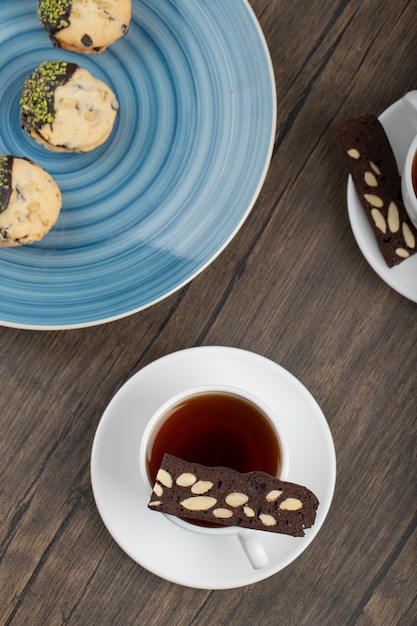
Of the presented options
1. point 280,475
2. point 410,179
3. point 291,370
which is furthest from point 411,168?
point 280,475

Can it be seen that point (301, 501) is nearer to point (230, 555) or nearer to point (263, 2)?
point (230, 555)

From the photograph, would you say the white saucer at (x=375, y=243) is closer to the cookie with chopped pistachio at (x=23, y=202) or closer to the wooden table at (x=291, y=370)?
the wooden table at (x=291, y=370)

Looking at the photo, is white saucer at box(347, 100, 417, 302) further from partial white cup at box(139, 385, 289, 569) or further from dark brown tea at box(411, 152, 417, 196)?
partial white cup at box(139, 385, 289, 569)

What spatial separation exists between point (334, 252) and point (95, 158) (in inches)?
17.0

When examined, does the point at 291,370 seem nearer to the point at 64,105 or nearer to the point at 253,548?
the point at 253,548

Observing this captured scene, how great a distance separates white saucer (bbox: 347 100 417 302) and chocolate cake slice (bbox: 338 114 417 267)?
0.05ft

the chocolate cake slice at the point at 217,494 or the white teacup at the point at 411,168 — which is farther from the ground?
the white teacup at the point at 411,168

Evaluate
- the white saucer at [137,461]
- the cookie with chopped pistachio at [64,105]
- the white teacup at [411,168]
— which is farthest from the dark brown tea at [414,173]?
the cookie with chopped pistachio at [64,105]

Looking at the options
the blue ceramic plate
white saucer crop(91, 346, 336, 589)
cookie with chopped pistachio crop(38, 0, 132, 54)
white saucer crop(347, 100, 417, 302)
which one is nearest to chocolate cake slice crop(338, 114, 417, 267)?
white saucer crop(347, 100, 417, 302)

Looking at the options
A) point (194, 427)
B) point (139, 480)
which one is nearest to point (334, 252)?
point (194, 427)

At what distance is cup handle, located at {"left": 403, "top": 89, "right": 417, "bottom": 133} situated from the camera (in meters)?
1.00

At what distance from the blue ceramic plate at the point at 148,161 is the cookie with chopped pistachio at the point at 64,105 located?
55mm

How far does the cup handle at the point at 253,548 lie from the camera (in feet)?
3.16

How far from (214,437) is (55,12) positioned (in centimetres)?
70
